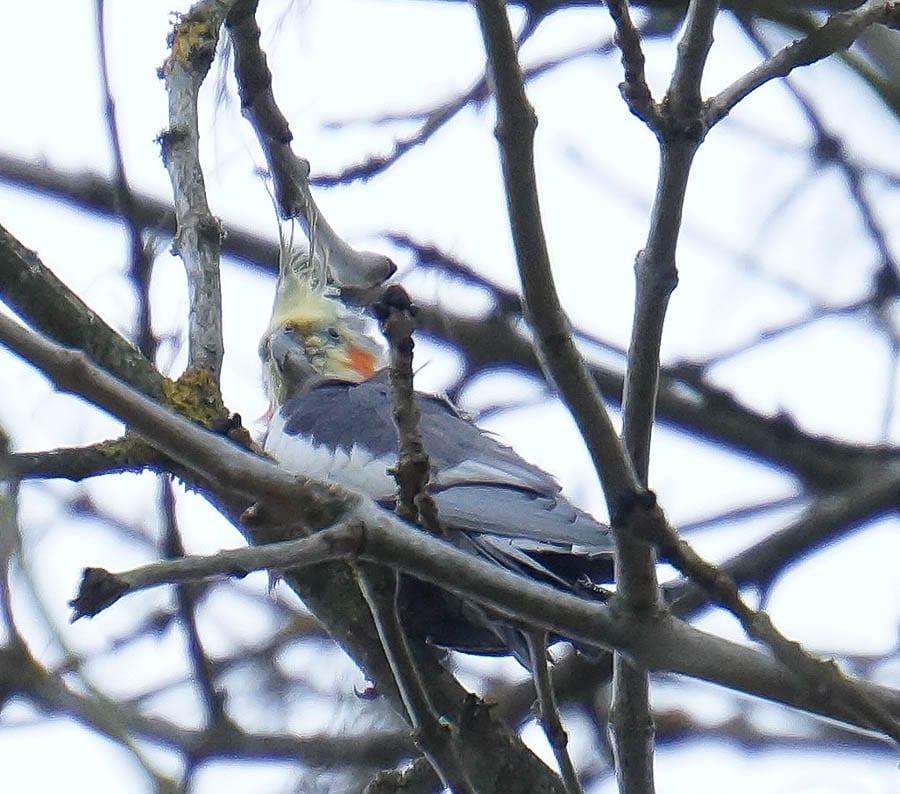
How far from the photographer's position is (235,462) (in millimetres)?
1459

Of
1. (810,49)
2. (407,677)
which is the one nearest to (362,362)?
(407,677)

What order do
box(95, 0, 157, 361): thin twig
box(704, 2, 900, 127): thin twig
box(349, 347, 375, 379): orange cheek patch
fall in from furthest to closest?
box(349, 347, 375, 379): orange cheek patch → box(95, 0, 157, 361): thin twig → box(704, 2, 900, 127): thin twig

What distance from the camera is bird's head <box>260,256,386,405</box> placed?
447cm

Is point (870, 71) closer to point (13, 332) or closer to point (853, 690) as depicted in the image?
point (853, 690)

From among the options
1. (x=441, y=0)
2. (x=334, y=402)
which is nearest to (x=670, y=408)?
(x=334, y=402)

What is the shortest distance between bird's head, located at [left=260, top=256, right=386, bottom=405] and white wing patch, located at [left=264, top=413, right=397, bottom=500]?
30.8 inches

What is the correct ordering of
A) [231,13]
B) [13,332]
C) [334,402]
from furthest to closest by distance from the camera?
[334,402] → [231,13] → [13,332]

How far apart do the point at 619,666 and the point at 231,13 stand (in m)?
1.89

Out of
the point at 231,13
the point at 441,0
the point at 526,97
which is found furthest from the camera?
the point at 441,0

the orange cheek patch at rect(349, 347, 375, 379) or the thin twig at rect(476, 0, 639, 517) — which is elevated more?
the orange cheek patch at rect(349, 347, 375, 379)

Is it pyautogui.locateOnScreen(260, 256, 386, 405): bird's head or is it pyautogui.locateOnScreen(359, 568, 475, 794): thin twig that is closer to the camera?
pyautogui.locateOnScreen(359, 568, 475, 794): thin twig

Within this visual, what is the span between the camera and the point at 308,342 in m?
4.55

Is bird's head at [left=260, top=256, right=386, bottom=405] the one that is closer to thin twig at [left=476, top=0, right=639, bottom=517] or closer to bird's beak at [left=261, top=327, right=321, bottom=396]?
bird's beak at [left=261, top=327, right=321, bottom=396]

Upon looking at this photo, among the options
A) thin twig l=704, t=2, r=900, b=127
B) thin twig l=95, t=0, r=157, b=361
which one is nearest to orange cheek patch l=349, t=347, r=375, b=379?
thin twig l=95, t=0, r=157, b=361
